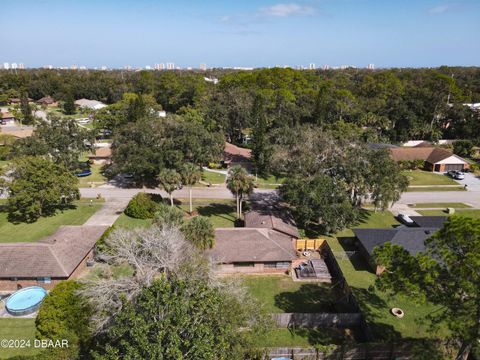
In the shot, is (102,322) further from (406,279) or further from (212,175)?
(212,175)

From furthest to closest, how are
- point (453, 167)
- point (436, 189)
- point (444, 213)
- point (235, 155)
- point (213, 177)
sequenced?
1. point (235, 155)
2. point (453, 167)
3. point (213, 177)
4. point (436, 189)
5. point (444, 213)

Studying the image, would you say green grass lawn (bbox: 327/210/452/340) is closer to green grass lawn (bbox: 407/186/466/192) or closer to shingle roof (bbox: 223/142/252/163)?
green grass lawn (bbox: 407/186/466/192)

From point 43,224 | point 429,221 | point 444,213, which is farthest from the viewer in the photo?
point 444,213

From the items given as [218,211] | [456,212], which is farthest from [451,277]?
[456,212]

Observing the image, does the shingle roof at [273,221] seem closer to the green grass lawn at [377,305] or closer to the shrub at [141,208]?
the green grass lawn at [377,305]

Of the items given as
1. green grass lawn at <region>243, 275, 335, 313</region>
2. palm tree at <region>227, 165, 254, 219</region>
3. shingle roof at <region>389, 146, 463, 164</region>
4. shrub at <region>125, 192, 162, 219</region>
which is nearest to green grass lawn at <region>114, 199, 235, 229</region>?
shrub at <region>125, 192, 162, 219</region>

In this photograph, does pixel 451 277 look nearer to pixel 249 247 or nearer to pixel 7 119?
pixel 249 247

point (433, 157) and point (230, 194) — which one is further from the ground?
point (433, 157)

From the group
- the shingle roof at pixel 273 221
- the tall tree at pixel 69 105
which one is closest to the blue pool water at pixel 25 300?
the shingle roof at pixel 273 221
